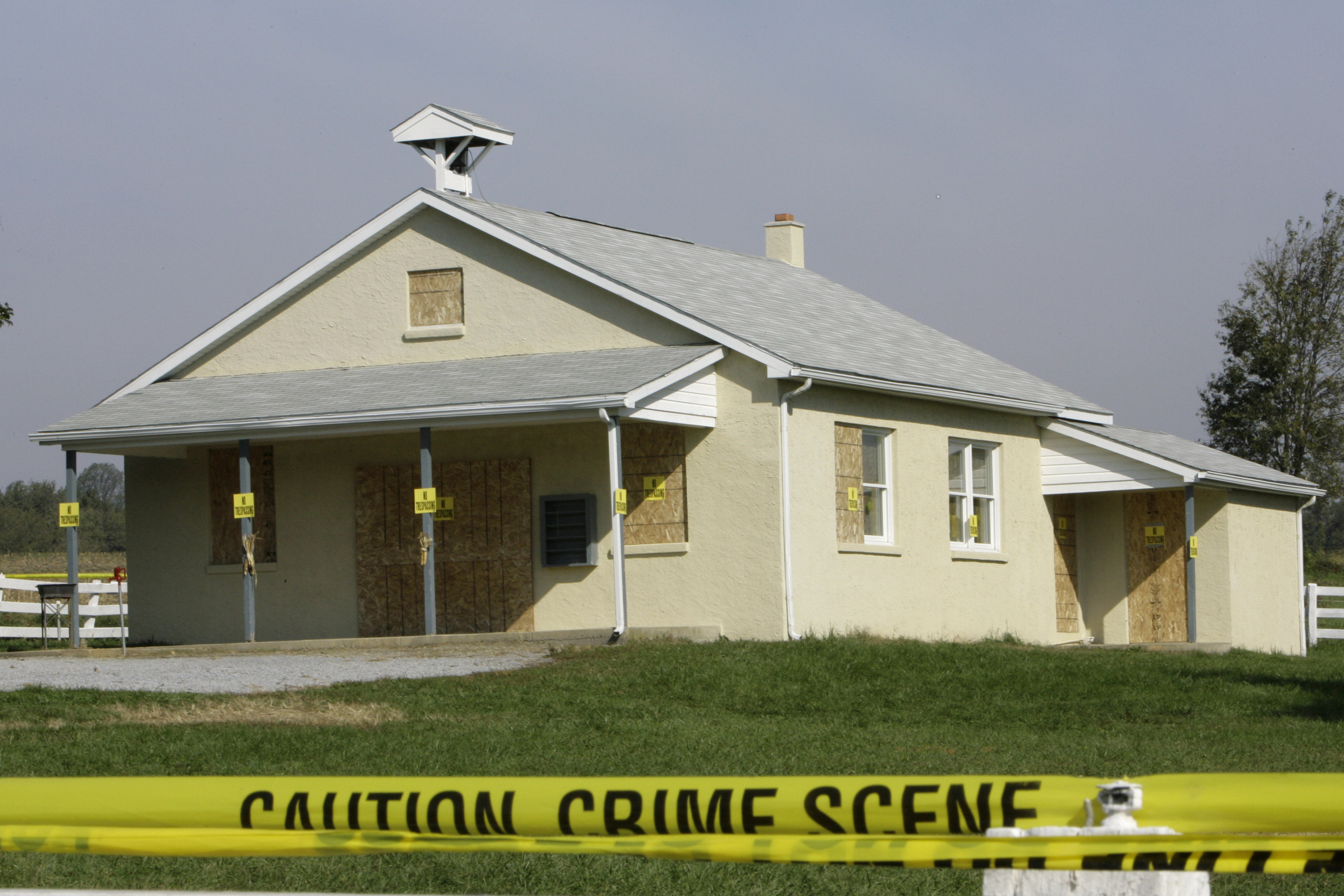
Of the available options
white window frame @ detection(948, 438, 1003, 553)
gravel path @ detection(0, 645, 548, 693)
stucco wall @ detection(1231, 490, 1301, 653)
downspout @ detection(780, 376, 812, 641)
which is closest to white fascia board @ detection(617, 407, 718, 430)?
downspout @ detection(780, 376, 812, 641)

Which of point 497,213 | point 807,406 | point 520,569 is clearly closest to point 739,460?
point 807,406

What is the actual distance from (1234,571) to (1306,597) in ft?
21.2

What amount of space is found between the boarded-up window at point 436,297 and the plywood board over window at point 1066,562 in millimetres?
8987

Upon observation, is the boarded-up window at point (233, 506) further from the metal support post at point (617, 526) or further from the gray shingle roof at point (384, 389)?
the metal support post at point (617, 526)

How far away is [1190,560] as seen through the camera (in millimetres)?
21734

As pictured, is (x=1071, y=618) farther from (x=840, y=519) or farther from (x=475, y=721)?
(x=475, y=721)

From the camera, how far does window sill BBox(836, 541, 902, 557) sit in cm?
1878

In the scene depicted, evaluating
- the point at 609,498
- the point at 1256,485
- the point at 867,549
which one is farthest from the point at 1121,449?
the point at 609,498

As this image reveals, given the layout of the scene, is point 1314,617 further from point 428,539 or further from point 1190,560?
point 428,539

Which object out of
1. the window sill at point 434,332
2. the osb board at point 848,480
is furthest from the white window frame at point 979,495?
the window sill at point 434,332

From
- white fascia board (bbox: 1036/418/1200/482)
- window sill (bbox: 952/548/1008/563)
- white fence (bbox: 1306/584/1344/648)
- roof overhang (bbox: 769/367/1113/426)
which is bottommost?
white fence (bbox: 1306/584/1344/648)

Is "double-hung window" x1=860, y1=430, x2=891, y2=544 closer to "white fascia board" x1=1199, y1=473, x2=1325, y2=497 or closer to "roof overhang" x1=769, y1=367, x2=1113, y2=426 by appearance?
"roof overhang" x1=769, y1=367, x2=1113, y2=426

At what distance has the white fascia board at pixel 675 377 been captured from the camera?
16.5m

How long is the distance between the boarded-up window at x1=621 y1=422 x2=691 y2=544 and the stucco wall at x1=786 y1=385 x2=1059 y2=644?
1319mm
